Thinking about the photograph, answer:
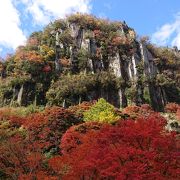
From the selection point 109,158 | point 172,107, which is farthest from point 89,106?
point 109,158

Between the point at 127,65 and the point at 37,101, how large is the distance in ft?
66.6

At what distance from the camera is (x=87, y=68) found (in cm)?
9056

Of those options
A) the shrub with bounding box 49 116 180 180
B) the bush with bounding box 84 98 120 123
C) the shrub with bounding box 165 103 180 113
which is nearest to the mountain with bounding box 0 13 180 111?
the shrub with bounding box 165 103 180 113

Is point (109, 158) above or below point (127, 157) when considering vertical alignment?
below

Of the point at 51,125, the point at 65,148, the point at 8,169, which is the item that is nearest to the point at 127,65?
the point at 51,125

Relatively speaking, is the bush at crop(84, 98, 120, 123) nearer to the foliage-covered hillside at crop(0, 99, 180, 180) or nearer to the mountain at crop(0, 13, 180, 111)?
the mountain at crop(0, 13, 180, 111)

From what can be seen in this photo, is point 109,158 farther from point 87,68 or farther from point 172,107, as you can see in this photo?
point 87,68

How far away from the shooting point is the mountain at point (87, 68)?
277ft

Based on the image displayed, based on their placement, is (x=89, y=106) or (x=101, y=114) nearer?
(x=101, y=114)

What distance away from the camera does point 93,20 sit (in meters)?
103

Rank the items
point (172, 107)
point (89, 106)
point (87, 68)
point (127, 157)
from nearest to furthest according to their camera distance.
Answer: point (127, 157)
point (89, 106)
point (172, 107)
point (87, 68)

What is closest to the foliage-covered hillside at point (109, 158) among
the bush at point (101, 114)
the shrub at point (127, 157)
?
the shrub at point (127, 157)

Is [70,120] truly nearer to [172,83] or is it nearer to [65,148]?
[65,148]

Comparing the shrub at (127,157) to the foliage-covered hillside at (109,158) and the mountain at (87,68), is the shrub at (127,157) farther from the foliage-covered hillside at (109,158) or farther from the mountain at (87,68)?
the mountain at (87,68)
